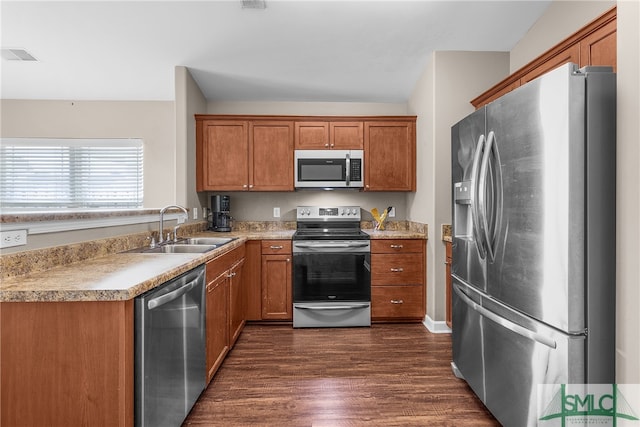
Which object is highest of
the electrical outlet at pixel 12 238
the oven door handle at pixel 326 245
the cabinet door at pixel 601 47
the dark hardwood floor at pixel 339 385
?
the cabinet door at pixel 601 47

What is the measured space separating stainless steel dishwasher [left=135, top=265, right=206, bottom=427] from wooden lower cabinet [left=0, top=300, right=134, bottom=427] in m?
0.07

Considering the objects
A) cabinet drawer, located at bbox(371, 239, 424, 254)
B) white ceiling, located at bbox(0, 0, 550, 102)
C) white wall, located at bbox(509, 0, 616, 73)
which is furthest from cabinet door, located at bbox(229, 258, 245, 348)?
white wall, located at bbox(509, 0, 616, 73)

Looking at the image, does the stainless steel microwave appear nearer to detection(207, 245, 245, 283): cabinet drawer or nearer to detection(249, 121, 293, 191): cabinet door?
detection(249, 121, 293, 191): cabinet door

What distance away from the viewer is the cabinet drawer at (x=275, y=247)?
130 inches

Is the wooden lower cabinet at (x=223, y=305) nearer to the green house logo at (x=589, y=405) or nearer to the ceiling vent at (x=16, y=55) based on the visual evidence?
the green house logo at (x=589, y=405)

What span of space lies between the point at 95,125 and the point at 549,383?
17.2 ft

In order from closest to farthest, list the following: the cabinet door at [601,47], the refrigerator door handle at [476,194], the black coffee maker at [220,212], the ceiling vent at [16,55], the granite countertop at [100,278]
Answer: the granite countertop at [100,278] < the cabinet door at [601,47] < the refrigerator door handle at [476,194] < the ceiling vent at [16,55] < the black coffee maker at [220,212]

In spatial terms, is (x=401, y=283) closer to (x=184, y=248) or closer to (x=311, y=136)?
(x=311, y=136)

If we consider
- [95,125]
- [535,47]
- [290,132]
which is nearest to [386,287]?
[290,132]

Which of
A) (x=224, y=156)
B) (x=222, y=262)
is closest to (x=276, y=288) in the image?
(x=222, y=262)

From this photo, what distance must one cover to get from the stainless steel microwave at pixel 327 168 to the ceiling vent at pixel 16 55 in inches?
106

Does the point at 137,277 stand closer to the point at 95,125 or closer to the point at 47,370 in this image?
the point at 47,370

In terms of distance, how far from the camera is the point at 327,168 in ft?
12.1

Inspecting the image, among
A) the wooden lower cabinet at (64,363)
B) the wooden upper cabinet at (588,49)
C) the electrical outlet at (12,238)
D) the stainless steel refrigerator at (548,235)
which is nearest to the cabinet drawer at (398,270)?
the stainless steel refrigerator at (548,235)
